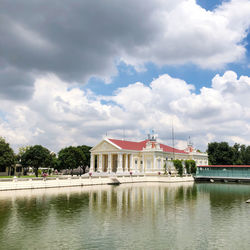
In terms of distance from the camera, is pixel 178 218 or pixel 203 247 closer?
pixel 203 247

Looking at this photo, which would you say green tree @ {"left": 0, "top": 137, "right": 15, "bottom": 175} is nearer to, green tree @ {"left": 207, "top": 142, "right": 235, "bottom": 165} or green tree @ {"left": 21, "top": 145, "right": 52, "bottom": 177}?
green tree @ {"left": 21, "top": 145, "right": 52, "bottom": 177}

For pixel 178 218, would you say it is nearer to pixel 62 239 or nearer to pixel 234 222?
pixel 234 222

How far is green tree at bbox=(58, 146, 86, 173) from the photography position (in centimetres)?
8985

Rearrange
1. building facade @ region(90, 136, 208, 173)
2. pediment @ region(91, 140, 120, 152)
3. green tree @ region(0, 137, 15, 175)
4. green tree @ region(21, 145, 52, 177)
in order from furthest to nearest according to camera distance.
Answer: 1. building facade @ region(90, 136, 208, 173)
2. pediment @ region(91, 140, 120, 152)
3. green tree @ region(21, 145, 52, 177)
4. green tree @ region(0, 137, 15, 175)

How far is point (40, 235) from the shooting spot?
16.9 meters

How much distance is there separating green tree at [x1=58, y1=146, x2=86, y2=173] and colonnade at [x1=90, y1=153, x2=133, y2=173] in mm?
7437

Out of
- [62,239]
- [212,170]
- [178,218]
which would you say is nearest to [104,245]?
[62,239]

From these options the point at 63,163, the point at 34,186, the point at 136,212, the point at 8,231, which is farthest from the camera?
the point at 63,163

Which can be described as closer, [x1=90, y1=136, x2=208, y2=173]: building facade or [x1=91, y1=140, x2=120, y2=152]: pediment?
[x1=91, y1=140, x2=120, y2=152]: pediment

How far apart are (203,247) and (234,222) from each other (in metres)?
7.35

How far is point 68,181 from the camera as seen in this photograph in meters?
52.1

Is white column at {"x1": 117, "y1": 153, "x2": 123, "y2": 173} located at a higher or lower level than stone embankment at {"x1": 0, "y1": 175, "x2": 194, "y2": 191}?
higher

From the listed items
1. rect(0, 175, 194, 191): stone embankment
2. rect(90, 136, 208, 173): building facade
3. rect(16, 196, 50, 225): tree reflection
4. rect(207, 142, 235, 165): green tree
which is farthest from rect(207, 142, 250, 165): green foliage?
rect(16, 196, 50, 225): tree reflection

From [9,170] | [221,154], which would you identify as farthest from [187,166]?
[9,170]
